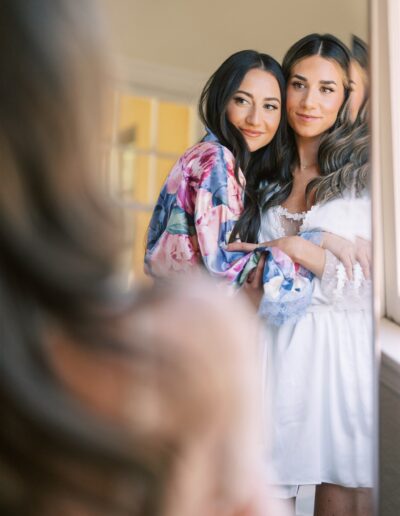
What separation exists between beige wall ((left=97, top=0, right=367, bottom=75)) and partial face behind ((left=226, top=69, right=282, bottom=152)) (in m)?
0.06

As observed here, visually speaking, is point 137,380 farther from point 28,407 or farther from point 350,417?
point 350,417

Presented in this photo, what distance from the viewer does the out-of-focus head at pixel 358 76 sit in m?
1.39

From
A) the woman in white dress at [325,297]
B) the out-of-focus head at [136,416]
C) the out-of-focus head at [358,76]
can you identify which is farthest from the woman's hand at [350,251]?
the out-of-focus head at [136,416]

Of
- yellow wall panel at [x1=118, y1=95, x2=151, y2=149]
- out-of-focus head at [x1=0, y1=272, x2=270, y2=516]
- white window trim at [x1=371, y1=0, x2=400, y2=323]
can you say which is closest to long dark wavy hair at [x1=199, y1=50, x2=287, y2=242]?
yellow wall panel at [x1=118, y1=95, x2=151, y2=149]

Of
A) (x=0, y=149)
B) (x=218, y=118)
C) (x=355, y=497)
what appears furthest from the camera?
(x=355, y=497)

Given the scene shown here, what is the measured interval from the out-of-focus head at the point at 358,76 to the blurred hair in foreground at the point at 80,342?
1016 mm

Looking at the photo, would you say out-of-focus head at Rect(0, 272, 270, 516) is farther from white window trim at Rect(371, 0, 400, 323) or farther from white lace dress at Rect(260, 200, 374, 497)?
white window trim at Rect(371, 0, 400, 323)

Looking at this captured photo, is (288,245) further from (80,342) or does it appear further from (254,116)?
(80,342)

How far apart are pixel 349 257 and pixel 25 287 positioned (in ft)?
3.38

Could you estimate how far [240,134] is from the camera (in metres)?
1.29

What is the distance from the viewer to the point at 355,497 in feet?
4.55

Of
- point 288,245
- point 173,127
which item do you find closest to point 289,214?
point 288,245

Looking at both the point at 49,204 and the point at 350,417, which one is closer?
the point at 49,204

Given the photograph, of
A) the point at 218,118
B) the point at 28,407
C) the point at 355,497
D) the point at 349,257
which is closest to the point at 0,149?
the point at 28,407
